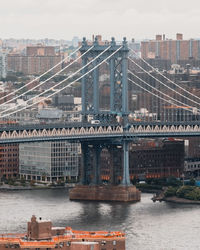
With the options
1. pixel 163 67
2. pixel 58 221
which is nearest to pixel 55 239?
pixel 58 221

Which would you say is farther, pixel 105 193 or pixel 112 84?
pixel 112 84

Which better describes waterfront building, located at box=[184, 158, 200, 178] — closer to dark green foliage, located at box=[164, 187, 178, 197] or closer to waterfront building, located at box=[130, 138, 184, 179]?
waterfront building, located at box=[130, 138, 184, 179]

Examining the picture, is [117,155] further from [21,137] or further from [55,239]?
[55,239]

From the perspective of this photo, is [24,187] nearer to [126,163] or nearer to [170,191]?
[126,163]

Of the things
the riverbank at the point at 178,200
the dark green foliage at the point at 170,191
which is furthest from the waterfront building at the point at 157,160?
the riverbank at the point at 178,200

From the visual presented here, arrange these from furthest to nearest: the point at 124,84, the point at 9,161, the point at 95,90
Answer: the point at 9,161, the point at 124,84, the point at 95,90

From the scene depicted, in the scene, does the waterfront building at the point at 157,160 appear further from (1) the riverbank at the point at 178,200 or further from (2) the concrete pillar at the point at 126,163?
(1) the riverbank at the point at 178,200

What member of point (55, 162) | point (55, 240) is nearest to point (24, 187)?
point (55, 162)

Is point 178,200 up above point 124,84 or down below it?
below
